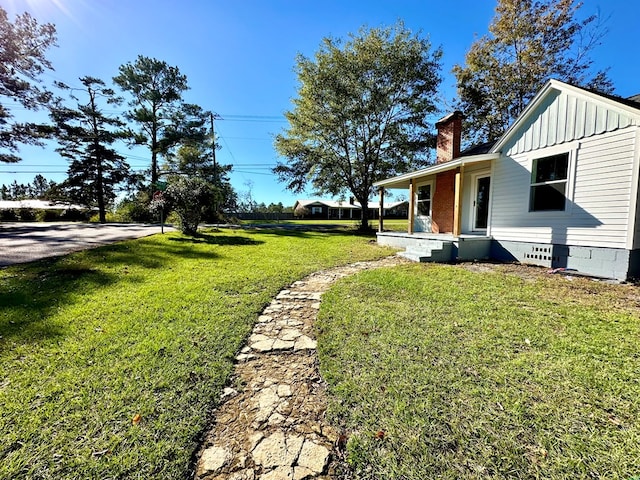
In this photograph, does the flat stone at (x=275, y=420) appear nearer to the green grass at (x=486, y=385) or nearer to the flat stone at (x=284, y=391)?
the flat stone at (x=284, y=391)

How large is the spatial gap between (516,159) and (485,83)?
46.4 feet

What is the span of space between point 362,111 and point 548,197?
13.7 meters

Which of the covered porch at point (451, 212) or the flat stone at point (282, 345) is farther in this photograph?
the covered porch at point (451, 212)

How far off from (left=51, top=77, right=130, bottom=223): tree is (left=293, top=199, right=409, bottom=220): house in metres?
26.8

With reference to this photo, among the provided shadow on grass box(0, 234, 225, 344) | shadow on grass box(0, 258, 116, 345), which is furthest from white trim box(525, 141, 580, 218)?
shadow on grass box(0, 258, 116, 345)

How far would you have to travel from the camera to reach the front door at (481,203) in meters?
8.84

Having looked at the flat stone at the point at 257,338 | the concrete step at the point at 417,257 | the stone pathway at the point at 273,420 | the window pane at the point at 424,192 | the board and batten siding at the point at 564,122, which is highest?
the board and batten siding at the point at 564,122

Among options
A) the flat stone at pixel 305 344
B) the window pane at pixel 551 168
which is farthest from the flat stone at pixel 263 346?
the window pane at pixel 551 168

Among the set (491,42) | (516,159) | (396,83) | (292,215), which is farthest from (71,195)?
(491,42)

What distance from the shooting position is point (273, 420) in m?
1.96

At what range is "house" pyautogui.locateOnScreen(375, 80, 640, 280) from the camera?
17.8 feet

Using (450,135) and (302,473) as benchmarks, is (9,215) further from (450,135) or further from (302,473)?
(302,473)

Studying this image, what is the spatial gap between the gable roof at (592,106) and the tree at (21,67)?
2721 centimetres

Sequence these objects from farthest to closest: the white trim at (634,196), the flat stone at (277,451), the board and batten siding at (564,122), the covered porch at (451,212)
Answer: the covered porch at (451,212) < the board and batten siding at (564,122) < the white trim at (634,196) < the flat stone at (277,451)
